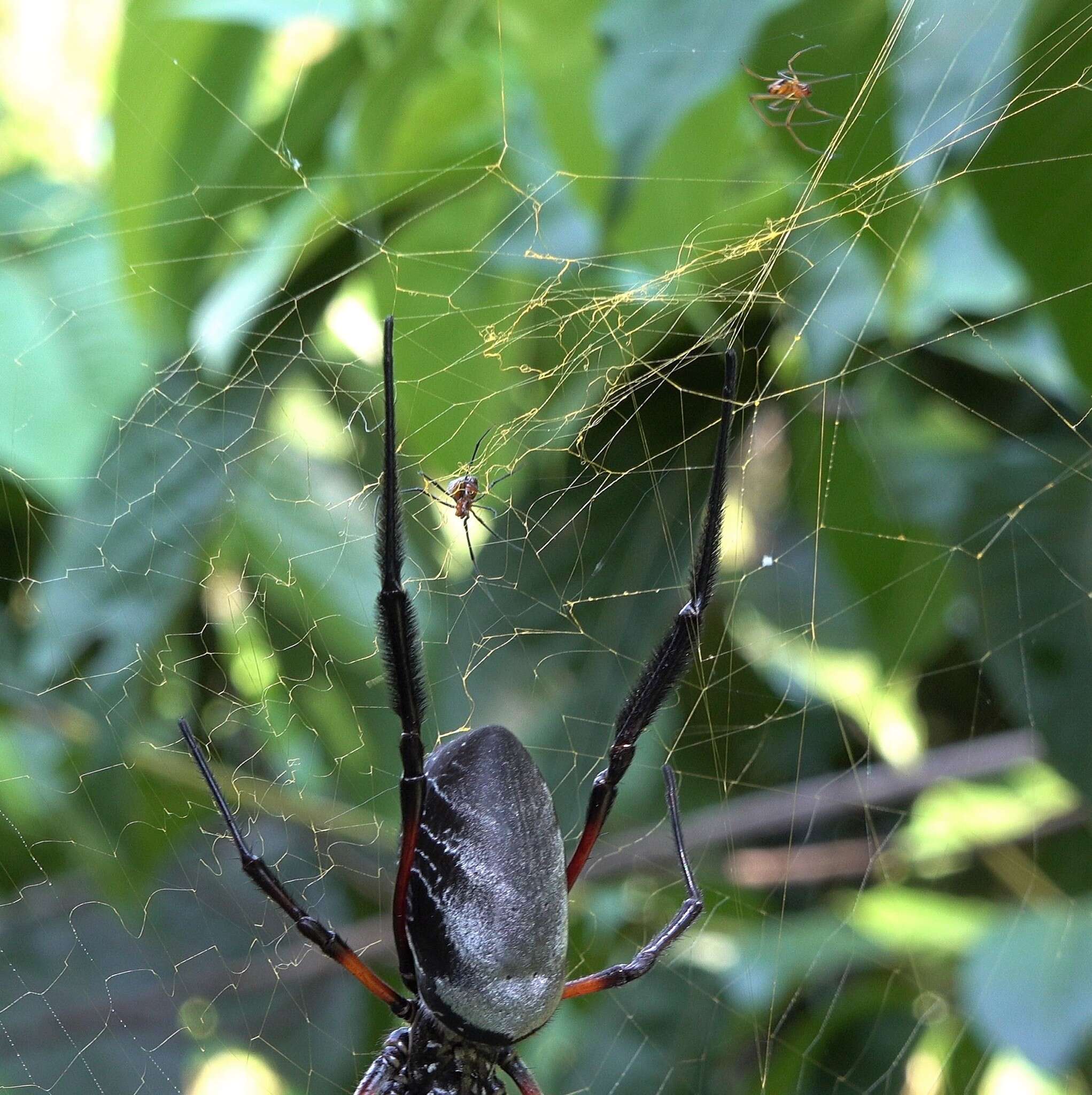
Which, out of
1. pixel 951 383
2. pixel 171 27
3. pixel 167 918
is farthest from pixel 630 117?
pixel 167 918

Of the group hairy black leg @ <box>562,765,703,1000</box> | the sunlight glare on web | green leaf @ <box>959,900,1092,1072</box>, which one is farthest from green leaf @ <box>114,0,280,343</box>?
green leaf @ <box>959,900,1092,1072</box>

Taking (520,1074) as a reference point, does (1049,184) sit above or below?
above

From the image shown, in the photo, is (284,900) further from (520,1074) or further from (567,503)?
(567,503)

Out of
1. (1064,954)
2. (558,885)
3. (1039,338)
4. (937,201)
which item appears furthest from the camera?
(1064,954)

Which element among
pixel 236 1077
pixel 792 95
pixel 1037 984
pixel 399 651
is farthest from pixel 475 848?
pixel 236 1077

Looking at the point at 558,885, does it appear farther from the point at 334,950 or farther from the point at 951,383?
the point at 951,383

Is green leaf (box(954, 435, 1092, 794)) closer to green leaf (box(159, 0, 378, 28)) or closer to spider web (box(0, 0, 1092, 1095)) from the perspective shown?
spider web (box(0, 0, 1092, 1095))
